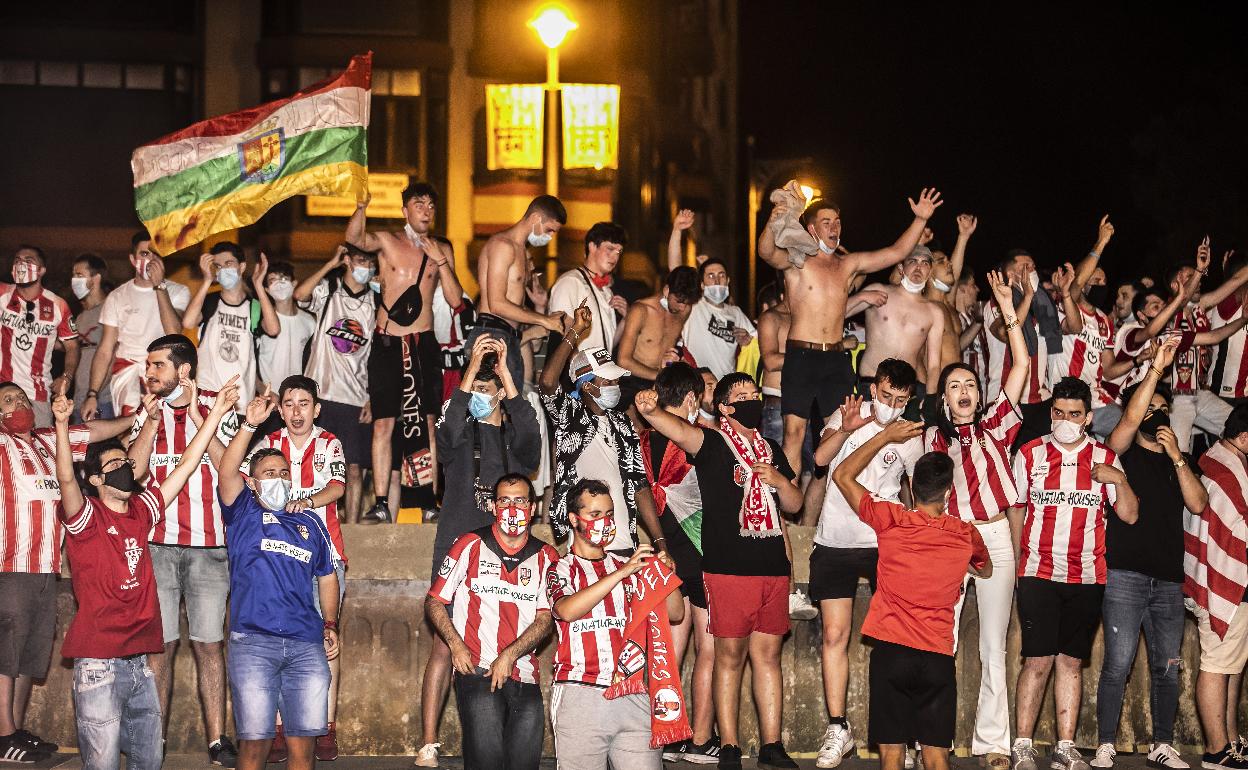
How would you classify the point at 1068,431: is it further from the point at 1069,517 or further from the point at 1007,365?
the point at 1007,365

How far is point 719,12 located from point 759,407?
90.8 feet

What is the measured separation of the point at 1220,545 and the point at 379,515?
5.81m

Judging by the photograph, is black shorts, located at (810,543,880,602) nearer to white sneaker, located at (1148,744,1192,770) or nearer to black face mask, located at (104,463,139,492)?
white sneaker, located at (1148,744,1192,770)

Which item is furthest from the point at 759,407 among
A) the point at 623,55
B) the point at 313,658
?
the point at 623,55

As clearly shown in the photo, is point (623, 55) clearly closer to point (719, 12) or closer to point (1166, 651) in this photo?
point (719, 12)

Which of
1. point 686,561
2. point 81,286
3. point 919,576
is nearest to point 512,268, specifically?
point 686,561

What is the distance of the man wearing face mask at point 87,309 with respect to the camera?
501 inches

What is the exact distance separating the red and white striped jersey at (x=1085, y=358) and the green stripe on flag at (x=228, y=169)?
560cm

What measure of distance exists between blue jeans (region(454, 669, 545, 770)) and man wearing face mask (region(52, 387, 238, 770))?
1.81 m

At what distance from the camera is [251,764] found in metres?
8.65

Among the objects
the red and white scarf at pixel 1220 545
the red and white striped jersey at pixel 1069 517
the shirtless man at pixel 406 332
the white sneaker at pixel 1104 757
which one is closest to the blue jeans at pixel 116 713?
the shirtless man at pixel 406 332

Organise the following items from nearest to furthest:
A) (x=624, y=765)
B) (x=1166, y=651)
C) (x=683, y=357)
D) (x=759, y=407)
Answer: (x=624, y=765) < (x=759, y=407) < (x=1166, y=651) < (x=683, y=357)

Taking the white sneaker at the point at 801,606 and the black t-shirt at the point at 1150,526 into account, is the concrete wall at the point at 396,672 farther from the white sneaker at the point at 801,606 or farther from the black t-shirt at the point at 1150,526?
the black t-shirt at the point at 1150,526

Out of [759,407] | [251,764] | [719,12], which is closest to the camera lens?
[251,764]
